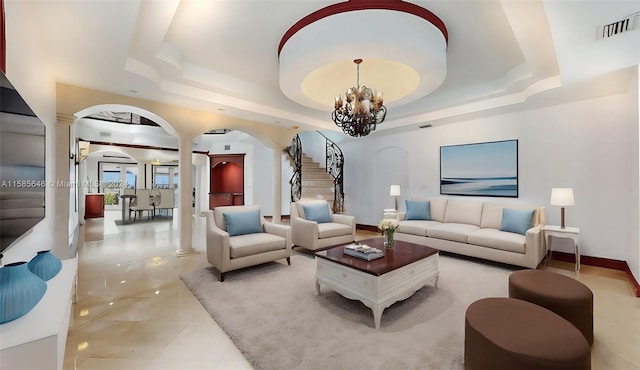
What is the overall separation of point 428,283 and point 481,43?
3.00 meters

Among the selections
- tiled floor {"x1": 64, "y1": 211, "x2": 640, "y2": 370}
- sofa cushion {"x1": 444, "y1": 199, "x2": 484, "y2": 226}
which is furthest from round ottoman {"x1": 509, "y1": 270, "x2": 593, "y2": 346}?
sofa cushion {"x1": 444, "y1": 199, "x2": 484, "y2": 226}

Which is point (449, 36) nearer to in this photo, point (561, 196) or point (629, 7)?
point (629, 7)

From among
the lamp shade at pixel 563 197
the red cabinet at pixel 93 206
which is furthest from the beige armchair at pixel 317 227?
the red cabinet at pixel 93 206

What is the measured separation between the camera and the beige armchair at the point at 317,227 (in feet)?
15.2

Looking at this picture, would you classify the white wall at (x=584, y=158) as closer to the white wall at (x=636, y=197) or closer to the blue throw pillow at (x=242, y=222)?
the white wall at (x=636, y=197)

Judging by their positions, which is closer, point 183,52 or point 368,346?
point 368,346

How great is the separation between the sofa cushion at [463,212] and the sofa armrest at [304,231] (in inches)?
108

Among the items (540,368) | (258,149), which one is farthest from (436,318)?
(258,149)

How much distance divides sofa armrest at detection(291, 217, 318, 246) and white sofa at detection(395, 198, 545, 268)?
184 centimetres

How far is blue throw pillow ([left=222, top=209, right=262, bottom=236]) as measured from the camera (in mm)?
4047

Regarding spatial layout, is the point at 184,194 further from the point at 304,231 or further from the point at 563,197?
the point at 563,197

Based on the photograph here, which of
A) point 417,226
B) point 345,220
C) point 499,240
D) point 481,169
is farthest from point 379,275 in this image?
point 481,169

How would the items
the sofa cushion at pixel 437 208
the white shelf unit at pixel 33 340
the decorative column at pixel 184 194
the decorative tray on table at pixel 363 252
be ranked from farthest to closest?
the sofa cushion at pixel 437 208, the decorative column at pixel 184 194, the decorative tray on table at pixel 363 252, the white shelf unit at pixel 33 340

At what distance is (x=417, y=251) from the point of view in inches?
128
